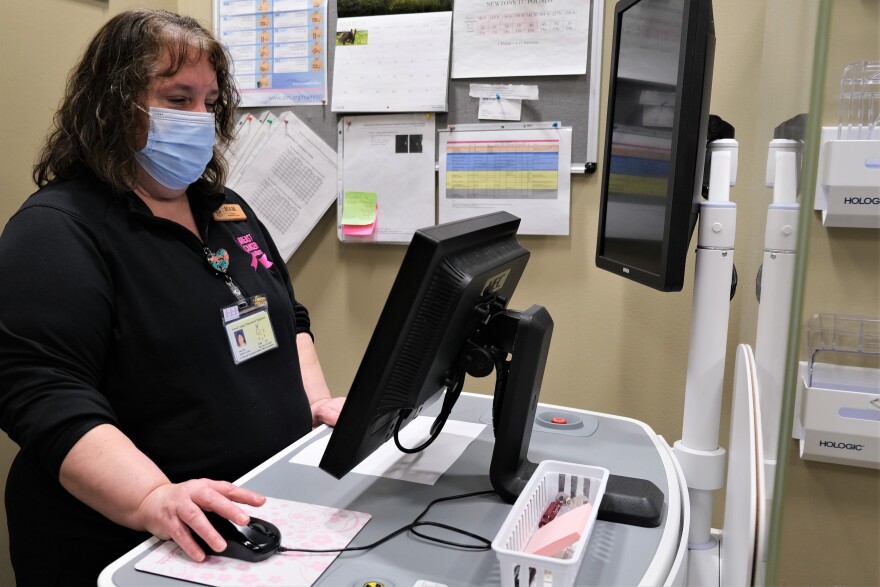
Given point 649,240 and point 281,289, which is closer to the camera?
point 649,240

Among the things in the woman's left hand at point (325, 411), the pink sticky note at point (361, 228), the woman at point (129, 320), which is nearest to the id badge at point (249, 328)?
the woman at point (129, 320)

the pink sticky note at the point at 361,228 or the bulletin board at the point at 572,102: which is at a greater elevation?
the bulletin board at the point at 572,102

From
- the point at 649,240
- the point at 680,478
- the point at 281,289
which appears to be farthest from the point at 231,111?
the point at 680,478

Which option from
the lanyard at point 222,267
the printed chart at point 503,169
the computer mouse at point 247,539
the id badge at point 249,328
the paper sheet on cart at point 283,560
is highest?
the printed chart at point 503,169

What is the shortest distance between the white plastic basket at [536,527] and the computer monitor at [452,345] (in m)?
0.06

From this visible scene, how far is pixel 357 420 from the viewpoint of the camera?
82 cm

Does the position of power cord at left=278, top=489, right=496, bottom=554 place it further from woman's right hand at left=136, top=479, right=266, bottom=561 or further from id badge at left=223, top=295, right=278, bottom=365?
id badge at left=223, top=295, right=278, bottom=365

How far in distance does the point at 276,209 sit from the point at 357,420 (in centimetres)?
166

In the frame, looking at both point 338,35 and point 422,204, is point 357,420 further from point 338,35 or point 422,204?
point 338,35

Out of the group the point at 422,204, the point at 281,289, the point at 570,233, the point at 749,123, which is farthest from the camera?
the point at 422,204

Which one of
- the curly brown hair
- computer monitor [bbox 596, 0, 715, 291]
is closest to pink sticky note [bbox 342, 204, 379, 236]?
computer monitor [bbox 596, 0, 715, 291]

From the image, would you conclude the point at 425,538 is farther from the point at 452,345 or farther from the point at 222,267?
the point at 222,267

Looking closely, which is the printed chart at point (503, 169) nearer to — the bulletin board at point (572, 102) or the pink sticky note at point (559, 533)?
the bulletin board at point (572, 102)

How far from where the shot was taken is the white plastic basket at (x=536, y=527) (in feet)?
2.27
